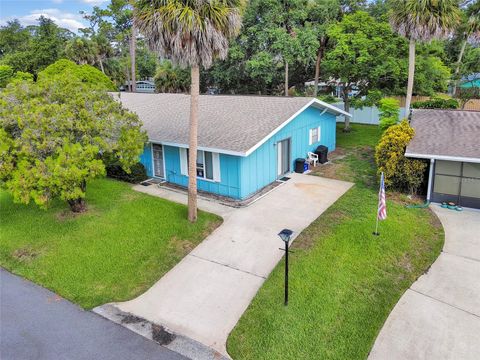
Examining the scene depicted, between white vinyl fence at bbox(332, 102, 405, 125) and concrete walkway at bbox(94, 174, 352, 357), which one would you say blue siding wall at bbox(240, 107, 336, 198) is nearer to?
concrete walkway at bbox(94, 174, 352, 357)

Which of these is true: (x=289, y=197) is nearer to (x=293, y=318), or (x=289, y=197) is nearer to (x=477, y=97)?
(x=293, y=318)

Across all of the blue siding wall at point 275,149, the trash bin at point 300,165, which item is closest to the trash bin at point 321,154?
the blue siding wall at point 275,149

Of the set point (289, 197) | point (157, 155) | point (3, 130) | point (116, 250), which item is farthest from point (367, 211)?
point (3, 130)

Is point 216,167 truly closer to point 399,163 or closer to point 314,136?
point 314,136

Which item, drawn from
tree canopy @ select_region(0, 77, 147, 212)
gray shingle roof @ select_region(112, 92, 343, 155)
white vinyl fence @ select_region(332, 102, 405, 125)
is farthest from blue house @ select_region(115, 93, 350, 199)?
white vinyl fence @ select_region(332, 102, 405, 125)

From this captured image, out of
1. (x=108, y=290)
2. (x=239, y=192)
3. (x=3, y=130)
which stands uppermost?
(x=3, y=130)

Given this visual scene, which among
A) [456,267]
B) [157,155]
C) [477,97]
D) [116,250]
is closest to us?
[456,267]
